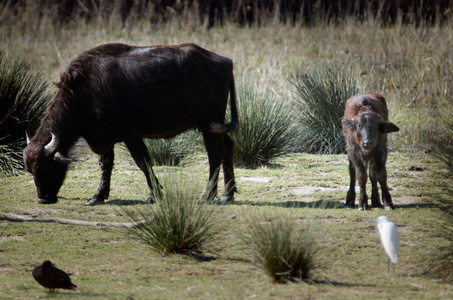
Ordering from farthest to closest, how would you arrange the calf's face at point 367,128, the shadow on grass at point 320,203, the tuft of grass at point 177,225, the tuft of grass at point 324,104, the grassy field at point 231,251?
the tuft of grass at point 324,104, the shadow on grass at point 320,203, the calf's face at point 367,128, the tuft of grass at point 177,225, the grassy field at point 231,251

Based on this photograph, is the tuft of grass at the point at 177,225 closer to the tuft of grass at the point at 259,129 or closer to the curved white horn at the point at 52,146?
the curved white horn at the point at 52,146

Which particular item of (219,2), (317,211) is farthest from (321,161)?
(219,2)

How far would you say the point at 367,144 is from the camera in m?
7.01

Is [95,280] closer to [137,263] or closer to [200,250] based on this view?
[137,263]

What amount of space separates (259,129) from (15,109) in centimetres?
412

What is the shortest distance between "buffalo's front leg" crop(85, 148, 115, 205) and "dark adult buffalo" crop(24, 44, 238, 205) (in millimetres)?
145

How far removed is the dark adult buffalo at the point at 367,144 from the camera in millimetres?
7125

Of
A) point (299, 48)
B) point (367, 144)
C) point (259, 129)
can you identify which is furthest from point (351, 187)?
point (299, 48)

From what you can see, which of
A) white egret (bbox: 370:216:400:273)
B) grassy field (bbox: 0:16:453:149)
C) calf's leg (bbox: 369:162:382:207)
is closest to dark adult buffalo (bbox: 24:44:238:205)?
calf's leg (bbox: 369:162:382:207)

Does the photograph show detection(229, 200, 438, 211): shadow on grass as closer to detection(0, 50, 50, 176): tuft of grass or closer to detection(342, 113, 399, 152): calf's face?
detection(342, 113, 399, 152): calf's face

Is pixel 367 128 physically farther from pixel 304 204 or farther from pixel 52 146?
pixel 52 146

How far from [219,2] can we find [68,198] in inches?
685

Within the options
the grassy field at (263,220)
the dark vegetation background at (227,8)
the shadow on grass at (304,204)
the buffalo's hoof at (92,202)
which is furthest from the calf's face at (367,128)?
the dark vegetation background at (227,8)

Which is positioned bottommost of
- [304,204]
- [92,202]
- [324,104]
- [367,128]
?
[92,202]
